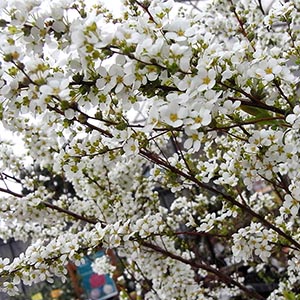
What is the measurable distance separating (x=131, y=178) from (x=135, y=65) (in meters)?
1.75

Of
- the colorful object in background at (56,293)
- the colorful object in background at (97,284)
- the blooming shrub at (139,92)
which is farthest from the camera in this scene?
the colorful object in background at (56,293)

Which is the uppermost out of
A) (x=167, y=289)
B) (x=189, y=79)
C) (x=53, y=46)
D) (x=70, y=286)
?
(x=70, y=286)

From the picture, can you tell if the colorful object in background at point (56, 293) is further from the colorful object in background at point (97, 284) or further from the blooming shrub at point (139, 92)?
the blooming shrub at point (139, 92)

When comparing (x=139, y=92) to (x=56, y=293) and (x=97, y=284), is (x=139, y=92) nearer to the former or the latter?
(x=97, y=284)

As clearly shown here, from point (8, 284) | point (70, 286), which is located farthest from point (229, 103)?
point (70, 286)

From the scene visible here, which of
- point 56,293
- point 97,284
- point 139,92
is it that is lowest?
point 139,92

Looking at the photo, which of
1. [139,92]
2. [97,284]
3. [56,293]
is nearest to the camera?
[139,92]

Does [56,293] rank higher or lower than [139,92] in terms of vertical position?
higher

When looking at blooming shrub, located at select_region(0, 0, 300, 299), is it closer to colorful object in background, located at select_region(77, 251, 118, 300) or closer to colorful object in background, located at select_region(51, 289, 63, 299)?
colorful object in background, located at select_region(77, 251, 118, 300)

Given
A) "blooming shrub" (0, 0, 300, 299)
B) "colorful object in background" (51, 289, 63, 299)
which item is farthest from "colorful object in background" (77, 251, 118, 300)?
"blooming shrub" (0, 0, 300, 299)

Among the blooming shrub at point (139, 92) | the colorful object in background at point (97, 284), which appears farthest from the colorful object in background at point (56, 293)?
the blooming shrub at point (139, 92)

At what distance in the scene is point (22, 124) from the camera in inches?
69.8

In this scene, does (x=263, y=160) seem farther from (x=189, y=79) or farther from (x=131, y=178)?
(x=131, y=178)

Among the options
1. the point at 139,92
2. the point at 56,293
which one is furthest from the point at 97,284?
the point at 139,92
